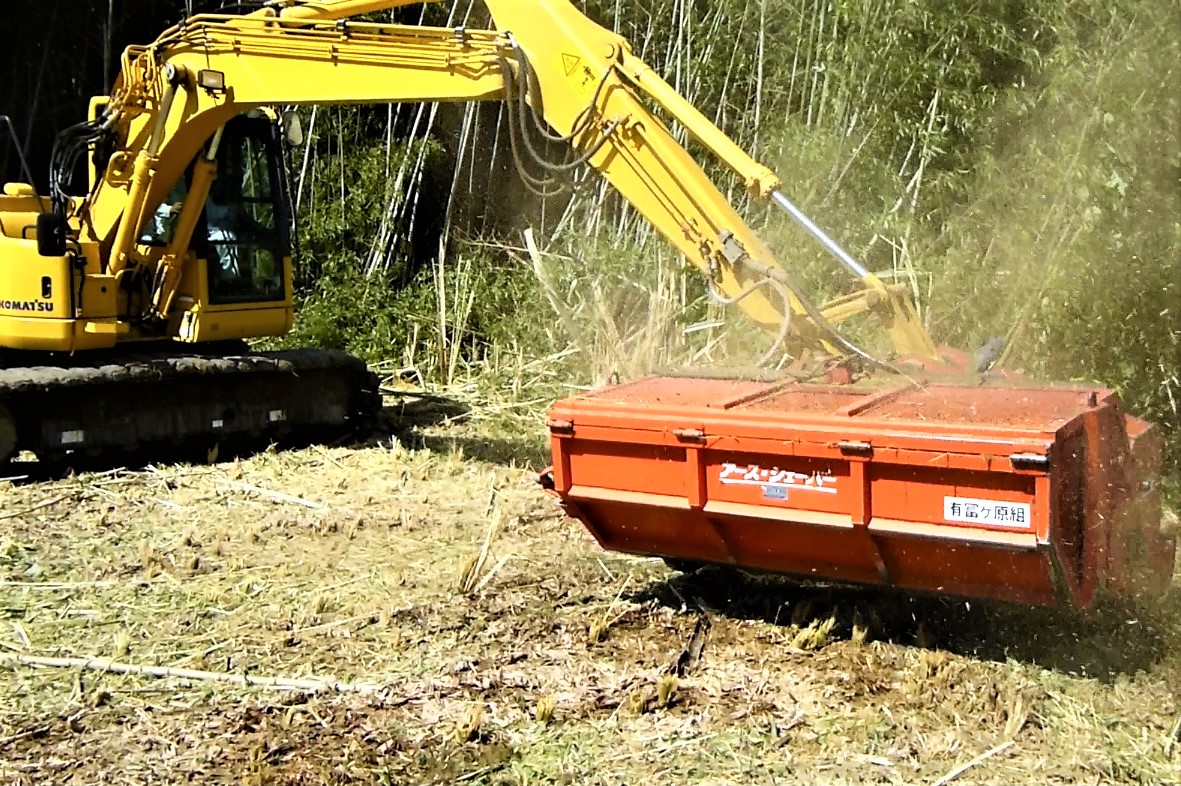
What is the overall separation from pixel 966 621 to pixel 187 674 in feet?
9.74

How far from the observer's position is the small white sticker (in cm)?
390

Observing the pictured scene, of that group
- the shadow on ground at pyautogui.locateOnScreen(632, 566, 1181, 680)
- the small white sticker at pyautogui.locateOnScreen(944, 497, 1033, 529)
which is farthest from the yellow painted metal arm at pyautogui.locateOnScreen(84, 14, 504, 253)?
the small white sticker at pyautogui.locateOnScreen(944, 497, 1033, 529)

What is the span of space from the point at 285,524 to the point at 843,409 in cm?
340

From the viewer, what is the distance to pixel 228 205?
28.0 feet

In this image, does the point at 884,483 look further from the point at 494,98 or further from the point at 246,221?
the point at 246,221

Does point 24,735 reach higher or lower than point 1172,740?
lower

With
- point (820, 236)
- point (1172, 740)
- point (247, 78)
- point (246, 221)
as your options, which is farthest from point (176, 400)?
point (1172, 740)

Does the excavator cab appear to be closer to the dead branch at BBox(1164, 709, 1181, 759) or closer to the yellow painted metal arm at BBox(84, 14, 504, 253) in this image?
the yellow painted metal arm at BBox(84, 14, 504, 253)

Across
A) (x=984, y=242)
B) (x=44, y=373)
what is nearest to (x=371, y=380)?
(x=44, y=373)

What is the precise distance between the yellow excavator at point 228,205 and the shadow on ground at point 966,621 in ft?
3.96

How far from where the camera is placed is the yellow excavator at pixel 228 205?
579 cm

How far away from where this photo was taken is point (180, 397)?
8133 millimetres

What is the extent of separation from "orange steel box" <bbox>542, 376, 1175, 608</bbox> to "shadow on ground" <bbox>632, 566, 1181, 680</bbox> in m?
0.19

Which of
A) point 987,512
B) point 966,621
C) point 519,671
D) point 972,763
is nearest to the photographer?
point 972,763
